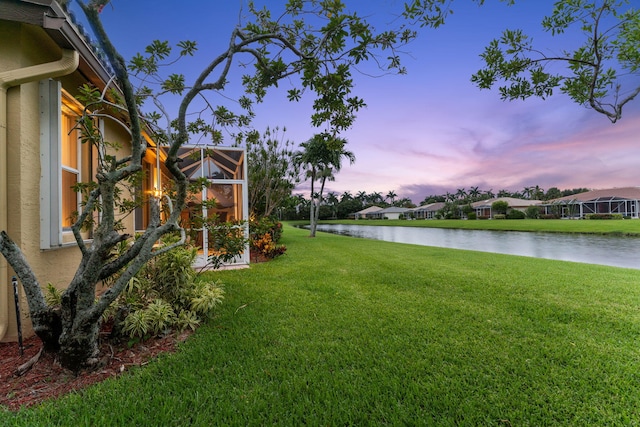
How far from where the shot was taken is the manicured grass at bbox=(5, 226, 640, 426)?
2018 mm

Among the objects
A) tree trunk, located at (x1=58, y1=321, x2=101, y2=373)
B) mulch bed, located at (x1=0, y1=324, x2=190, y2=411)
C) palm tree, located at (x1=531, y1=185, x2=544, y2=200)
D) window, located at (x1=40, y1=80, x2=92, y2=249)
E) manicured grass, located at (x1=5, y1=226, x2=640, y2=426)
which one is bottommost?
manicured grass, located at (x1=5, y1=226, x2=640, y2=426)

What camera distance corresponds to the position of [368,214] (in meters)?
73.8

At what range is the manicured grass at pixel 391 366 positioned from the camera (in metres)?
2.02

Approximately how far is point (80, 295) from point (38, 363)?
0.92 meters

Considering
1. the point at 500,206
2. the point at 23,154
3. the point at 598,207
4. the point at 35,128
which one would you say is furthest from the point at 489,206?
the point at 23,154

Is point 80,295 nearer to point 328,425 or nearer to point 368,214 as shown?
point 328,425

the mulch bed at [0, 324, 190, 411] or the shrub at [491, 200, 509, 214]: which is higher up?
the shrub at [491, 200, 509, 214]

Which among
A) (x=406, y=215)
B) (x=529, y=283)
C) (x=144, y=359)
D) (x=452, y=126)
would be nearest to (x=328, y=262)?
(x=529, y=283)

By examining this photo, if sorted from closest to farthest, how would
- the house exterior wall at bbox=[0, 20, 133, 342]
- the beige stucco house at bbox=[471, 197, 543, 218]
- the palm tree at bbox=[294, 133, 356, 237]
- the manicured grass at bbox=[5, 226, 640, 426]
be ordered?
the manicured grass at bbox=[5, 226, 640, 426], the house exterior wall at bbox=[0, 20, 133, 342], the palm tree at bbox=[294, 133, 356, 237], the beige stucco house at bbox=[471, 197, 543, 218]

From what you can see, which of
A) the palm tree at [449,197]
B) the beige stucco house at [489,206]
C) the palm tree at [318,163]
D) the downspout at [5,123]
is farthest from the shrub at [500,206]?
the downspout at [5,123]

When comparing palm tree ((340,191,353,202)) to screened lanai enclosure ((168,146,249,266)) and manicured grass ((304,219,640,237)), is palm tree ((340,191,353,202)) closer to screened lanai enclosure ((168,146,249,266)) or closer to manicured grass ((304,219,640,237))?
manicured grass ((304,219,640,237))

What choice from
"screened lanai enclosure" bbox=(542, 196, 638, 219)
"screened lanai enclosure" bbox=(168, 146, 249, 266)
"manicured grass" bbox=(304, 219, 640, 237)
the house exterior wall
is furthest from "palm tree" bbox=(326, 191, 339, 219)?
the house exterior wall

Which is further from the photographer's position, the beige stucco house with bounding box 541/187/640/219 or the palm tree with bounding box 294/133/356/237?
the beige stucco house with bounding box 541/187/640/219

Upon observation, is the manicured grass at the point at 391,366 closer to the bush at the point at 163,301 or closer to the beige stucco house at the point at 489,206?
the bush at the point at 163,301
